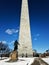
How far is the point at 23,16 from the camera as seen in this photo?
64562 mm

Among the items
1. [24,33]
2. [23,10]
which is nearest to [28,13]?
[23,10]

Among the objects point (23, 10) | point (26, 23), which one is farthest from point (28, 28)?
point (23, 10)

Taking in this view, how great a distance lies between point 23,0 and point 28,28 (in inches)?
384

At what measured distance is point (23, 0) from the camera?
66.4 meters

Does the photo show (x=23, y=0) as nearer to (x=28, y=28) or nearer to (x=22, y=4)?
(x=22, y=4)

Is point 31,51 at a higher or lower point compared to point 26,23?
lower

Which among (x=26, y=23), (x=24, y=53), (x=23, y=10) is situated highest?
(x=23, y=10)

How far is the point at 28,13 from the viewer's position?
65.5 m

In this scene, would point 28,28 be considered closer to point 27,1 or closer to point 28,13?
point 28,13

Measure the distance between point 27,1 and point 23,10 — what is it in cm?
359

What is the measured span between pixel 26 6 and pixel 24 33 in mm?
8935

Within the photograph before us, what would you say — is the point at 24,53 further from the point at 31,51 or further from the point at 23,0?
the point at 23,0

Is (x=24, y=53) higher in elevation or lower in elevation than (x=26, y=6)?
lower

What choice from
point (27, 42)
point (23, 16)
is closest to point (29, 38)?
point (27, 42)
